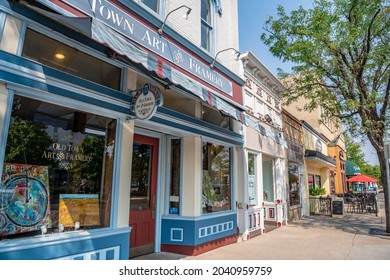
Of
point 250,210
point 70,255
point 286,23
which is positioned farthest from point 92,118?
point 286,23

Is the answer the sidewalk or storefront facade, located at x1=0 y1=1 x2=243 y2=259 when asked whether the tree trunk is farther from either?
storefront facade, located at x1=0 y1=1 x2=243 y2=259

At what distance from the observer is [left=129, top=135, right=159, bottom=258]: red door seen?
6.12 meters

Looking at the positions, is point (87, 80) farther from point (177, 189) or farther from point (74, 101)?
point (177, 189)

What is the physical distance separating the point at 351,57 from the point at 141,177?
910cm

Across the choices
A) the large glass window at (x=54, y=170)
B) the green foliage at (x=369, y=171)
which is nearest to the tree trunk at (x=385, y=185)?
the large glass window at (x=54, y=170)

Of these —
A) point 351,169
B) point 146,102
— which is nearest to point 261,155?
point 146,102

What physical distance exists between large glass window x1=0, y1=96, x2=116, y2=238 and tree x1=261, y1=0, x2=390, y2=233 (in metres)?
8.53

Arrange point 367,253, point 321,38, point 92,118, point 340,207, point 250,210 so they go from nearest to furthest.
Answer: point 92,118 < point 367,253 < point 250,210 < point 321,38 < point 340,207

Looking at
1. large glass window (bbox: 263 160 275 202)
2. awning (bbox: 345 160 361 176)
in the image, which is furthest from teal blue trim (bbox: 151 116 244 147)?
awning (bbox: 345 160 361 176)

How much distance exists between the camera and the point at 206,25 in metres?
8.35

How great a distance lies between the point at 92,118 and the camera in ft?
A: 15.4

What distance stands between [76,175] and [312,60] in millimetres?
9394

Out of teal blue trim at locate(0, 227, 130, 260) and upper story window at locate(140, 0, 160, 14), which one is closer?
teal blue trim at locate(0, 227, 130, 260)

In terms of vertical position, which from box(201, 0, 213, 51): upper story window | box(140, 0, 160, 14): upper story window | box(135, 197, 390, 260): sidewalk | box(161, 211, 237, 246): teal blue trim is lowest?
box(135, 197, 390, 260): sidewalk
